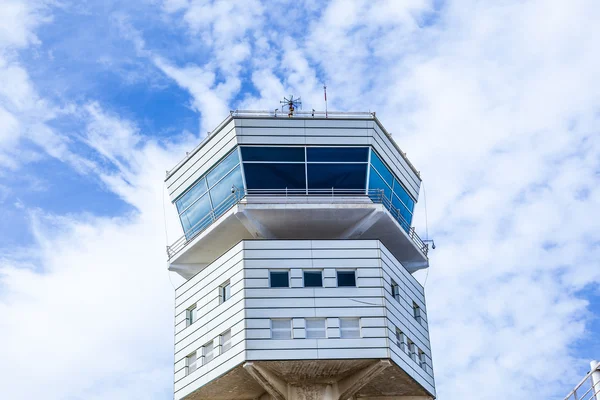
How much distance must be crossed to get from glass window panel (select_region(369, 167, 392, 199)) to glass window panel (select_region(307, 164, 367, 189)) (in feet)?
2.43

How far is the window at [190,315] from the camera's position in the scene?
5478cm

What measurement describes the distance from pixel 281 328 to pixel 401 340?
6.34 m

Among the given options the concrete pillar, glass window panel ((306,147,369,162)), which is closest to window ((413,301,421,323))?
glass window panel ((306,147,369,162))

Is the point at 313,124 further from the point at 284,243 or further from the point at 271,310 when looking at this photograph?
the point at 271,310

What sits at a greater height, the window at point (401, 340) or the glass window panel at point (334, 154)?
the glass window panel at point (334, 154)

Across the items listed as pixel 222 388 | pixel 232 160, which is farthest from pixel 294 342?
pixel 232 160

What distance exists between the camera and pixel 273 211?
53.8 meters

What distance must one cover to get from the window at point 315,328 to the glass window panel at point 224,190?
8143 millimetres

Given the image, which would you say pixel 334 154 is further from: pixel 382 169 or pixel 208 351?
pixel 208 351

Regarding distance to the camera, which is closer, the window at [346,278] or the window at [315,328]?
the window at [315,328]

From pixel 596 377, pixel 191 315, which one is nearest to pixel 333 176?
pixel 191 315

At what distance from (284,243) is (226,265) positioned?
3.20 meters

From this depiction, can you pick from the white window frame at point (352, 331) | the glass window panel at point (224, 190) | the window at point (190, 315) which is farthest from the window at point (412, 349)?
the glass window panel at point (224, 190)

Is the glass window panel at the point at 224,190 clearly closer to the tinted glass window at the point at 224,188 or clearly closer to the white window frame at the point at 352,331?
the tinted glass window at the point at 224,188
